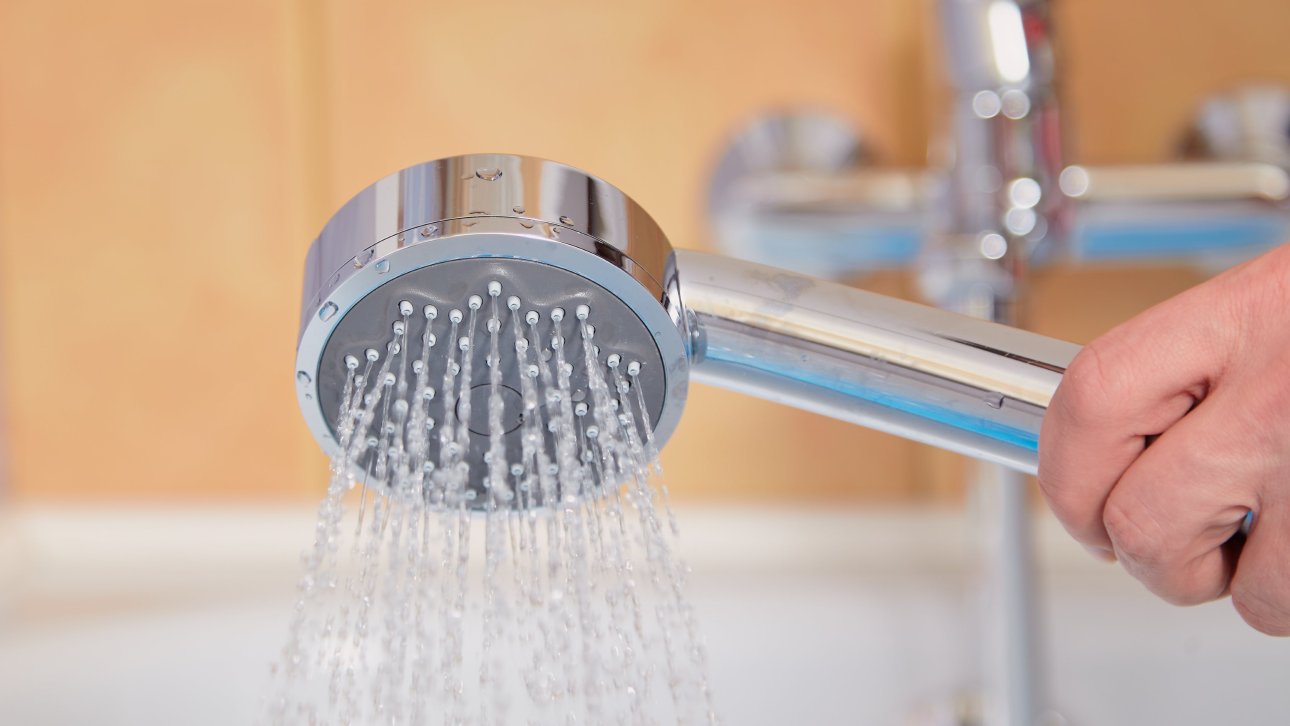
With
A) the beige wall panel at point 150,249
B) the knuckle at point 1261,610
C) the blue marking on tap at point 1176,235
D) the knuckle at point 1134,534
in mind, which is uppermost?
the beige wall panel at point 150,249

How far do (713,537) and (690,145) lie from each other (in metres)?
0.19

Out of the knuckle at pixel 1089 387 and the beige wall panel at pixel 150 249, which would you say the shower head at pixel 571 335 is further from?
the beige wall panel at pixel 150 249

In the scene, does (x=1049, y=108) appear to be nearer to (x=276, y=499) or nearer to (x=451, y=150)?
(x=451, y=150)

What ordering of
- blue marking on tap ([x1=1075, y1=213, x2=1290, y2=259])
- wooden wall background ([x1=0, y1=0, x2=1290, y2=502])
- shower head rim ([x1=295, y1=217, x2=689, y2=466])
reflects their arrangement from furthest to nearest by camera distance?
wooden wall background ([x1=0, y1=0, x2=1290, y2=502]) → blue marking on tap ([x1=1075, y1=213, x2=1290, y2=259]) → shower head rim ([x1=295, y1=217, x2=689, y2=466])

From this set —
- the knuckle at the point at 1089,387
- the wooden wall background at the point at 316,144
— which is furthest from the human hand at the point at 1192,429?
the wooden wall background at the point at 316,144

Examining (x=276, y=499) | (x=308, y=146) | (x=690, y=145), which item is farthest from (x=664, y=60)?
(x=276, y=499)

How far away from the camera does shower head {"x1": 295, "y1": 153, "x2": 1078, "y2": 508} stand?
20 centimetres

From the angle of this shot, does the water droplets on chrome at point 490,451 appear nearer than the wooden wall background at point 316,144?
Yes

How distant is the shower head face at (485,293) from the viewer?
202 millimetres

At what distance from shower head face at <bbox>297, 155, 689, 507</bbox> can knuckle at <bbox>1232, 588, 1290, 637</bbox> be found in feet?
0.38

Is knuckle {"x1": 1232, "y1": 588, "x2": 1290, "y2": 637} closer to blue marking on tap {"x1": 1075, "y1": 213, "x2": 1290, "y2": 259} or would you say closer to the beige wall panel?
blue marking on tap {"x1": 1075, "y1": 213, "x2": 1290, "y2": 259}

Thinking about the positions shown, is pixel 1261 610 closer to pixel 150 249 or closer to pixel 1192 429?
pixel 1192 429

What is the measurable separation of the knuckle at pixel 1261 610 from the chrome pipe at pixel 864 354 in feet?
0.15


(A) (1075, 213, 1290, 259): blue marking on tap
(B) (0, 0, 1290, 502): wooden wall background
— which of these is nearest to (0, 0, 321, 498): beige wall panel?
(B) (0, 0, 1290, 502): wooden wall background
